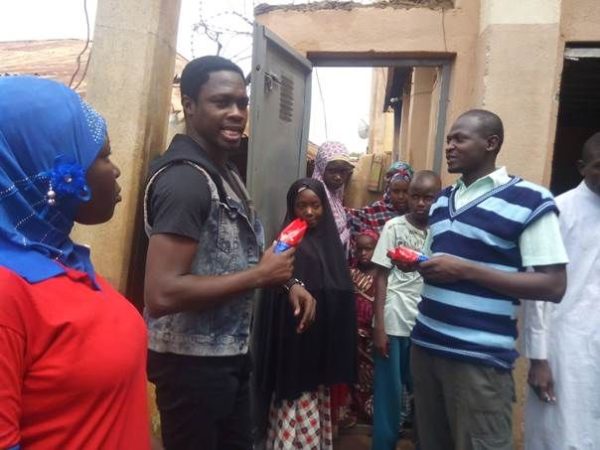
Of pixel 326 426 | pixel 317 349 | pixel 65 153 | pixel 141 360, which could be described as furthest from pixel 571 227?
pixel 65 153

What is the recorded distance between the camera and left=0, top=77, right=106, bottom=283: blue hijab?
1.04 meters

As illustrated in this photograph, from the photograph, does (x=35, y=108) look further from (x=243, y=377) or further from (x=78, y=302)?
(x=243, y=377)

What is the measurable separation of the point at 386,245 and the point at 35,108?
256 cm

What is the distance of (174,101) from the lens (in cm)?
497

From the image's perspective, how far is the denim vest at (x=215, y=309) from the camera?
1.80 m

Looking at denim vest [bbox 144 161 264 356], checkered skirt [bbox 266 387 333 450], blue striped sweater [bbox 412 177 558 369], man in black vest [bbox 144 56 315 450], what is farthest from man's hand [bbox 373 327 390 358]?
denim vest [bbox 144 161 264 356]

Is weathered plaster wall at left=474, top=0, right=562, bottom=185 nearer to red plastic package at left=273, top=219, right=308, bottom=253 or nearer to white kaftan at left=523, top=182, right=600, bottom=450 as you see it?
white kaftan at left=523, top=182, right=600, bottom=450

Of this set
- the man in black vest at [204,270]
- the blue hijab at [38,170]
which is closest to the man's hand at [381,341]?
the man in black vest at [204,270]

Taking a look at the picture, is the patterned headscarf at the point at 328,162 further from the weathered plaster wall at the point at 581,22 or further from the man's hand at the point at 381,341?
the weathered plaster wall at the point at 581,22

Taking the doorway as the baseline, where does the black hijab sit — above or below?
below

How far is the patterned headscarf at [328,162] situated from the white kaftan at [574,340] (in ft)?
5.78

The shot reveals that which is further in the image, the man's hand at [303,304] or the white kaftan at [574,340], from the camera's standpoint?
the white kaftan at [574,340]

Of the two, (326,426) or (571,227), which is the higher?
(571,227)

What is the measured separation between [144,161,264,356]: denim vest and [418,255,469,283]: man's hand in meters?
0.71
